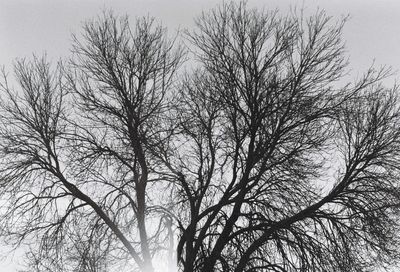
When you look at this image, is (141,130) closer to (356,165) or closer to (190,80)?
(190,80)

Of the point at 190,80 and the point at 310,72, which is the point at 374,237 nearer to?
the point at 310,72

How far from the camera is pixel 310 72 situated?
38.3 ft

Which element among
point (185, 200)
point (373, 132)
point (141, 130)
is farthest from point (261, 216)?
point (141, 130)

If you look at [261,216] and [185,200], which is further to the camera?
[185,200]

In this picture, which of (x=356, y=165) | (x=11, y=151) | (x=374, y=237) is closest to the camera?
(x=374, y=237)

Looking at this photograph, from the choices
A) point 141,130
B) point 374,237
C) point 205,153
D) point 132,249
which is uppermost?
point 141,130

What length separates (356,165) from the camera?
1187 cm

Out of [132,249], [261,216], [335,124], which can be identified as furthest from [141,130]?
[335,124]

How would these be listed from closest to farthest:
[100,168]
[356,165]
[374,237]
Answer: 1. [374,237]
2. [356,165]
3. [100,168]

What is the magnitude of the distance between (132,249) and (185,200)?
2281 millimetres

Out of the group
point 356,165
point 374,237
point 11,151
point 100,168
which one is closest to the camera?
point 374,237

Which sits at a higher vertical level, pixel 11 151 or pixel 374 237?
pixel 11 151

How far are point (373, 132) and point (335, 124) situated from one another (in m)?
0.87

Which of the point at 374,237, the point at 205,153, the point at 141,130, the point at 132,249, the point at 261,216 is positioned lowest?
the point at 374,237
